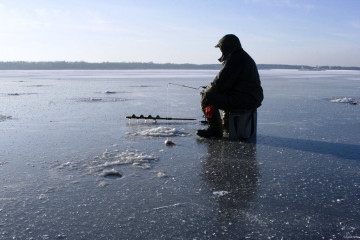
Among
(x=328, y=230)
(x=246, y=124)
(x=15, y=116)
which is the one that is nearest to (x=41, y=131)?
(x=15, y=116)

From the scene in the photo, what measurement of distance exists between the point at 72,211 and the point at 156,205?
79 cm

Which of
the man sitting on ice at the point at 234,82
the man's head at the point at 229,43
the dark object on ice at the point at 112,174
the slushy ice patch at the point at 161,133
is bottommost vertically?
the dark object on ice at the point at 112,174

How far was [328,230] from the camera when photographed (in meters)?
2.81

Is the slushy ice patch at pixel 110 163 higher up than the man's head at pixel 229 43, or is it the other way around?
the man's head at pixel 229 43

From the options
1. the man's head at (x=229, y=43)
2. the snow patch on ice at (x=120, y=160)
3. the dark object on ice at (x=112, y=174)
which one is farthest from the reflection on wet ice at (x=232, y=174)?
the man's head at (x=229, y=43)

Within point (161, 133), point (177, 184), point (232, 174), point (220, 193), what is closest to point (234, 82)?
point (161, 133)

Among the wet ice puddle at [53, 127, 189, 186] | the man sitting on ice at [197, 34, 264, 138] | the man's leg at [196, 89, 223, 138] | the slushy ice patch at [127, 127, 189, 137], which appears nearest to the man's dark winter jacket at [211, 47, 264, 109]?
the man sitting on ice at [197, 34, 264, 138]

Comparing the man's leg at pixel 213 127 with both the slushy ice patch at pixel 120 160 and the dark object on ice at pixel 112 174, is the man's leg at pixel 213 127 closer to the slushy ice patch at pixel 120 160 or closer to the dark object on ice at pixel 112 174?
the slushy ice patch at pixel 120 160

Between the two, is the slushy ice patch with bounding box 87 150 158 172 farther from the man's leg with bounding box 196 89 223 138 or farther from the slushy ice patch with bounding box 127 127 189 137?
the man's leg with bounding box 196 89 223 138

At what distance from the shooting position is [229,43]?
633 centimetres

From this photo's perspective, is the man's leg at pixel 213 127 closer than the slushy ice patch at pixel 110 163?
No

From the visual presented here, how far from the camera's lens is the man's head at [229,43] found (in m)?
6.32

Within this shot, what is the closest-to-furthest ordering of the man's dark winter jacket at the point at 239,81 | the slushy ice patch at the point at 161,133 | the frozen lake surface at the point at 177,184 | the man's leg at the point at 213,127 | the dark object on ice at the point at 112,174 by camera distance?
the frozen lake surface at the point at 177,184 → the dark object on ice at the point at 112,174 → the man's dark winter jacket at the point at 239,81 → the man's leg at the point at 213,127 → the slushy ice patch at the point at 161,133

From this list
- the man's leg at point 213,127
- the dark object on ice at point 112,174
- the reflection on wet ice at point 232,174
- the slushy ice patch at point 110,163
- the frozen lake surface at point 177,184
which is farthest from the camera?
the man's leg at point 213,127
